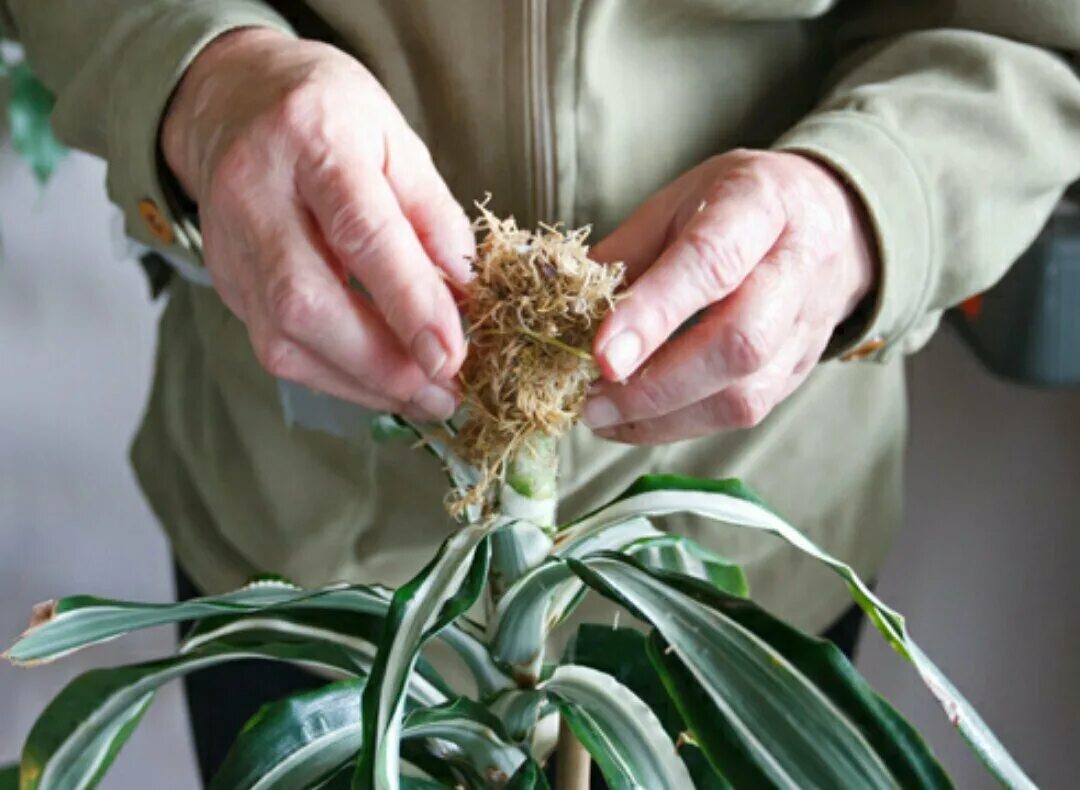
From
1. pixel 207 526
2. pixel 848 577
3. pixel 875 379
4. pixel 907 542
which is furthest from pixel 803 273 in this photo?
pixel 907 542

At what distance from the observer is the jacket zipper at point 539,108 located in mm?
510

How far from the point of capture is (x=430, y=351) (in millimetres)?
395

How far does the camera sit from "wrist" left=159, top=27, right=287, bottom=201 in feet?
1.62

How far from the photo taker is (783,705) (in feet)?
1.10

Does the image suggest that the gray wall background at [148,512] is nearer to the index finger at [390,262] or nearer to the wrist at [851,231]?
the wrist at [851,231]

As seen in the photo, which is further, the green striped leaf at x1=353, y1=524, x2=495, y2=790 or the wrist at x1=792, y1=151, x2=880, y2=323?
the wrist at x1=792, y1=151, x2=880, y2=323

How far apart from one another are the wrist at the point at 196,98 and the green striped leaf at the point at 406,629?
23 centimetres

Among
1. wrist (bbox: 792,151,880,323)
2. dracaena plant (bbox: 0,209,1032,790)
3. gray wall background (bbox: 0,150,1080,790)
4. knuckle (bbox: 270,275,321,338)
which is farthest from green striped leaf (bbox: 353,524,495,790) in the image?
gray wall background (bbox: 0,150,1080,790)

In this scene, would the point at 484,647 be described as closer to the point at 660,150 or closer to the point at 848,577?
the point at 848,577

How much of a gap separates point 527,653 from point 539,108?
0.27m

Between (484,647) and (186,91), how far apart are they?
0.98 ft

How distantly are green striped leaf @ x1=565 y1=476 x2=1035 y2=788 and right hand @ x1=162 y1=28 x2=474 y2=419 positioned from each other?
3.4 inches

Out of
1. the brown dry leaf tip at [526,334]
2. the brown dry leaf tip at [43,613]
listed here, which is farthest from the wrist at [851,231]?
the brown dry leaf tip at [43,613]

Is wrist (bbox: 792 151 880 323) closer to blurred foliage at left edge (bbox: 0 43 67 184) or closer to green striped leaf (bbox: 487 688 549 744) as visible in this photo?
green striped leaf (bbox: 487 688 549 744)
